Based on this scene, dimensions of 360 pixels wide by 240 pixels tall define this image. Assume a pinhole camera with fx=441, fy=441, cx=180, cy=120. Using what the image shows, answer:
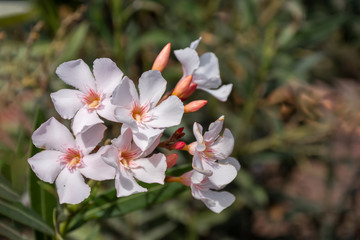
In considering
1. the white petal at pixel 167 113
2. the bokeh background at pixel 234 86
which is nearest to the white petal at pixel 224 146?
the white petal at pixel 167 113

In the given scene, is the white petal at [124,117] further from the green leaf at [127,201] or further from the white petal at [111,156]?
the green leaf at [127,201]

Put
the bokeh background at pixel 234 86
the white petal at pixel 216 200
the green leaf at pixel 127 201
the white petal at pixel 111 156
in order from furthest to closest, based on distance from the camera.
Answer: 1. the bokeh background at pixel 234 86
2. the green leaf at pixel 127 201
3. the white petal at pixel 216 200
4. the white petal at pixel 111 156

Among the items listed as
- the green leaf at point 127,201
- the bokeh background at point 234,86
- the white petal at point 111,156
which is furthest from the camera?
the bokeh background at point 234,86

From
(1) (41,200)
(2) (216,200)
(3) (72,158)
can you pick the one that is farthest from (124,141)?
(1) (41,200)

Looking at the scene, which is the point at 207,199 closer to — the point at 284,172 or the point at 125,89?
the point at 125,89

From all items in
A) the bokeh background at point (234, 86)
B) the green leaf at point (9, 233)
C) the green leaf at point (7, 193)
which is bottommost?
the bokeh background at point (234, 86)

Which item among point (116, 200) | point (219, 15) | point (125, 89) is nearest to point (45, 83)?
point (116, 200)
